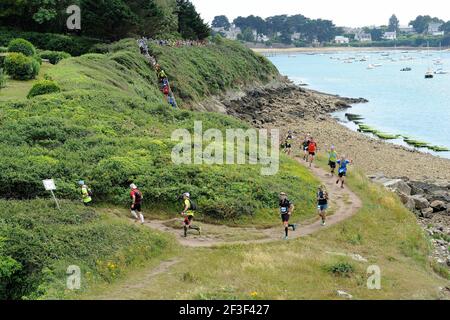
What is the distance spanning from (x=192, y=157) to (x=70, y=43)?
4103cm

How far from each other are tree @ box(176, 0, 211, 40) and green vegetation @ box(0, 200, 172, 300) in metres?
74.5

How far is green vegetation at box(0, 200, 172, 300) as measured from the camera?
16.6 m

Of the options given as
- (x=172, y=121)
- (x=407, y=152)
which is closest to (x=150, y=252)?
(x=172, y=121)

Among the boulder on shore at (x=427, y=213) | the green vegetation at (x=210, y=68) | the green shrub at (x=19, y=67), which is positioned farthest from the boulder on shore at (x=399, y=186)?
the green shrub at (x=19, y=67)

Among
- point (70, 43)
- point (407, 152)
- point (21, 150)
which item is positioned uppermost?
point (70, 43)

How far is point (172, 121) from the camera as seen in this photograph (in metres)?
37.1

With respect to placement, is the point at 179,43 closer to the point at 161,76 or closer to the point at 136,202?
the point at 161,76

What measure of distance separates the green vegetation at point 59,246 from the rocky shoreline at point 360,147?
15388mm

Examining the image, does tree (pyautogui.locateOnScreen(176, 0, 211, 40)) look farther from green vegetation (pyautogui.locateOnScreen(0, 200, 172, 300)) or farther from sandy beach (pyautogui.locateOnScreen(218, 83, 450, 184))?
green vegetation (pyautogui.locateOnScreen(0, 200, 172, 300))

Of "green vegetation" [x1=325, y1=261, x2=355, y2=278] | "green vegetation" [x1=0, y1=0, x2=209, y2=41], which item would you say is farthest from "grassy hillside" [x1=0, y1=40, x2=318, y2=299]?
"green vegetation" [x1=0, y1=0, x2=209, y2=41]

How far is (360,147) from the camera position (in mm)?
60156

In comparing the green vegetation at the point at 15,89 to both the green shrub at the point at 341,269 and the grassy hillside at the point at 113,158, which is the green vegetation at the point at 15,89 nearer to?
the grassy hillside at the point at 113,158

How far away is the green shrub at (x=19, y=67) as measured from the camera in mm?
42812
